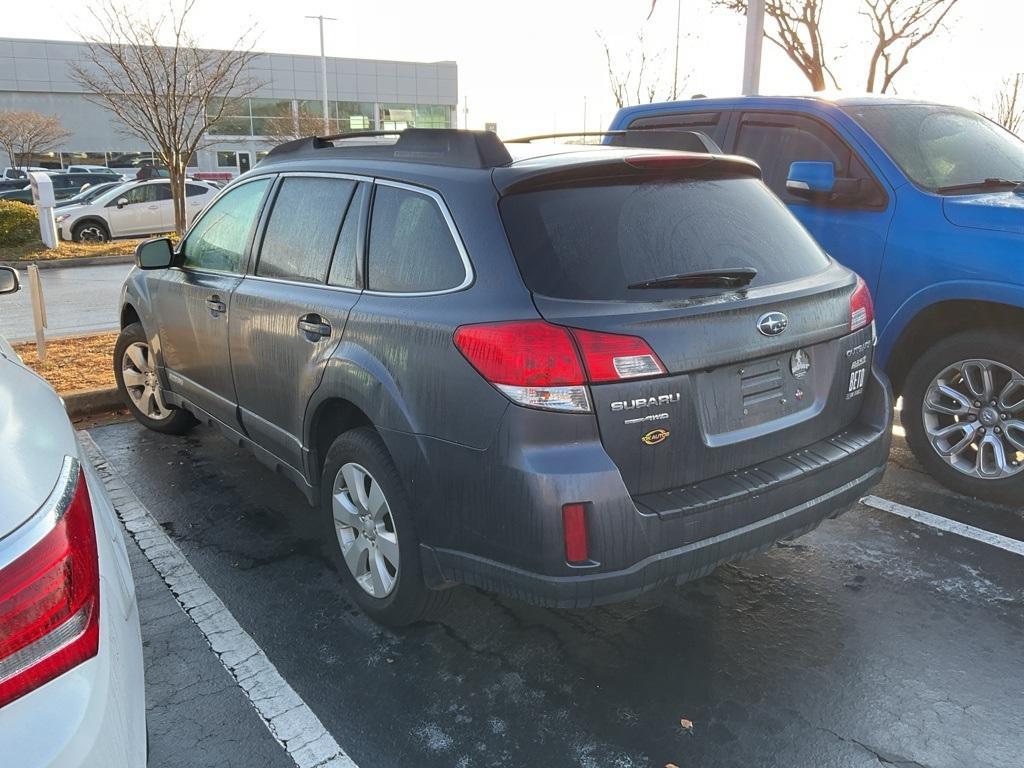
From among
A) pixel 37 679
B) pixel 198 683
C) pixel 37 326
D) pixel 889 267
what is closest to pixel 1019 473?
pixel 889 267

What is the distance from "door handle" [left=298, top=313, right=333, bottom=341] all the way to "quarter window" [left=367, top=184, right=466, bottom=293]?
285mm

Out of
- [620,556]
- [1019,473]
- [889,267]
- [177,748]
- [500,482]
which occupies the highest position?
[889,267]

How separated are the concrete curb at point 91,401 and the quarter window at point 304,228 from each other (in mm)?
2988

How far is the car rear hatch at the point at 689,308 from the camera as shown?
99.9 inches

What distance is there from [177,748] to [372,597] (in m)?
0.87

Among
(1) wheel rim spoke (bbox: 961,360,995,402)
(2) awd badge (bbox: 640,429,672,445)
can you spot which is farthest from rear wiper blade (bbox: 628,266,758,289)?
(1) wheel rim spoke (bbox: 961,360,995,402)

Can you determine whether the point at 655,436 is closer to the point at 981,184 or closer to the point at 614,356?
the point at 614,356

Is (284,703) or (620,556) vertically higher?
(620,556)

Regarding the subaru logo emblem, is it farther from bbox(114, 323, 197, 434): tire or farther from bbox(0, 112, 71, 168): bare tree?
bbox(0, 112, 71, 168): bare tree

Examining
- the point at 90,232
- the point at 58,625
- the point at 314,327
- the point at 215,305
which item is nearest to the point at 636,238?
the point at 314,327

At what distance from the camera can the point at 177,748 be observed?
261 centimetres

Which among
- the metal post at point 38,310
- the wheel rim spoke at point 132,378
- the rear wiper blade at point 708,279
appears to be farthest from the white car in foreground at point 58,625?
the metal post at point 38,310

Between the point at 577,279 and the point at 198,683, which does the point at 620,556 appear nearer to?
the point at 577,279

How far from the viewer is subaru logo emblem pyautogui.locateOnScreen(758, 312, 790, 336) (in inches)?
109
